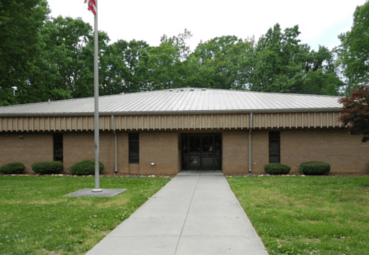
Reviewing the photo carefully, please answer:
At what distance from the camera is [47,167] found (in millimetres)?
17516

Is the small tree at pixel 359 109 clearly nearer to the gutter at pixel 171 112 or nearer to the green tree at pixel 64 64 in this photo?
the gutter at pixel 171 112

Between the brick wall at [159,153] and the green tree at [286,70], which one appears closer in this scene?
the brick wall at [159,153]

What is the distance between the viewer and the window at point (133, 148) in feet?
59.7

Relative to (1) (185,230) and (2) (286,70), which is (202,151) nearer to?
(1) (185,230)

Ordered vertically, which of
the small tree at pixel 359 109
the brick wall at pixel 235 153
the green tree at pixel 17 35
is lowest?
the brick wall at pixel 235 153

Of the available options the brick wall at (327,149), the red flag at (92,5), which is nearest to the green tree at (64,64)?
the red flag at (92,5)

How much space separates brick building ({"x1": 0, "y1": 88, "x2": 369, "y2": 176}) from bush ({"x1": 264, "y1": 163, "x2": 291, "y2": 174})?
0.83 m

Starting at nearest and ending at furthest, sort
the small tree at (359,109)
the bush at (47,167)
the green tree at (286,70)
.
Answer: the small tree at (359,109) → the bush at (47,167) → the green tree at (286,70)

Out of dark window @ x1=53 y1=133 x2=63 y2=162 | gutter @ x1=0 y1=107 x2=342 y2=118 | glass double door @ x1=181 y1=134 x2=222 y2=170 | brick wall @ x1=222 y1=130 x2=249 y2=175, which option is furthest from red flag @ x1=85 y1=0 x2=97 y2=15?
dark window @ x1=53 y1=133 x2=63 y2=162

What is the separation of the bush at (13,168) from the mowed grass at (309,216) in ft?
48.0

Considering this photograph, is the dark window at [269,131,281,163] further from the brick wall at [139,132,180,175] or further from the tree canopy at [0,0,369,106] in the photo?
the tree canopy at [0,0,369,106]

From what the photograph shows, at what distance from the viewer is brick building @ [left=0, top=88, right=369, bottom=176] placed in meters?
16.7

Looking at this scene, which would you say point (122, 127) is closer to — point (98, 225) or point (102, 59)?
point (98, 225)

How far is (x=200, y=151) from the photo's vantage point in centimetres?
1947
